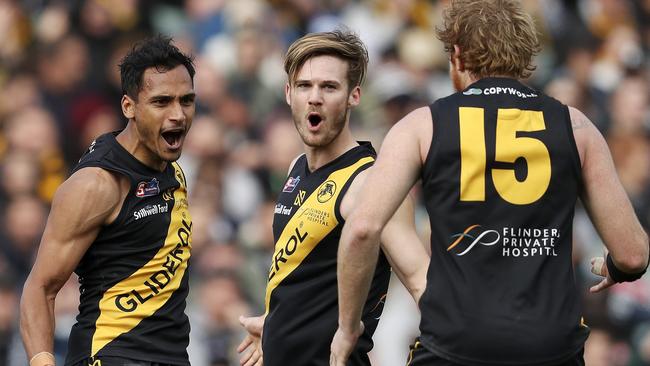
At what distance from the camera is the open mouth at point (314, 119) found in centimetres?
569

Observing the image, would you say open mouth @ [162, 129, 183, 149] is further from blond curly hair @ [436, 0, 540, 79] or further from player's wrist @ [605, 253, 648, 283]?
player's wrist @ [605, 253, 648, 283]

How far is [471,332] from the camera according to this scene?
4254 mm

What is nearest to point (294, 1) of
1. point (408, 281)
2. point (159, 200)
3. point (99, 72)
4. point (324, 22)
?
point (324, 22)

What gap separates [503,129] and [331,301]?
4.87ft

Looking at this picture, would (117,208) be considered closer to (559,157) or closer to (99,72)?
(559,157)

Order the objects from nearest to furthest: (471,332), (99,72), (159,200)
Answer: (471,332)
(159,200)
(99,72)

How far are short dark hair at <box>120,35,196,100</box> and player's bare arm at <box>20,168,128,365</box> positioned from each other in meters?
0.63

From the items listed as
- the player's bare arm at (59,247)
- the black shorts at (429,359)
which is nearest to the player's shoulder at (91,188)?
the player's bare arm at (59,247)

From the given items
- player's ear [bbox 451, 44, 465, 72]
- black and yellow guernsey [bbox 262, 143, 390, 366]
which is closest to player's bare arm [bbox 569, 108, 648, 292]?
player's ear [bbox 451, 44, 465, 72]

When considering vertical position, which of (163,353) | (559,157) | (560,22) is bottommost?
(163,353)

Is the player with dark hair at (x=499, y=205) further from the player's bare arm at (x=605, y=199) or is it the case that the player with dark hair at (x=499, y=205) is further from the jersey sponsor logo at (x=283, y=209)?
the jersey sponsor logo at (x=283, y=209)

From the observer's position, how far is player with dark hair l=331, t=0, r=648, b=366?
4.25 m

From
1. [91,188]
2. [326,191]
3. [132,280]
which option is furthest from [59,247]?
[326,191]

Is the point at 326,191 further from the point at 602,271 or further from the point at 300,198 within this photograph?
the point at 602,271
